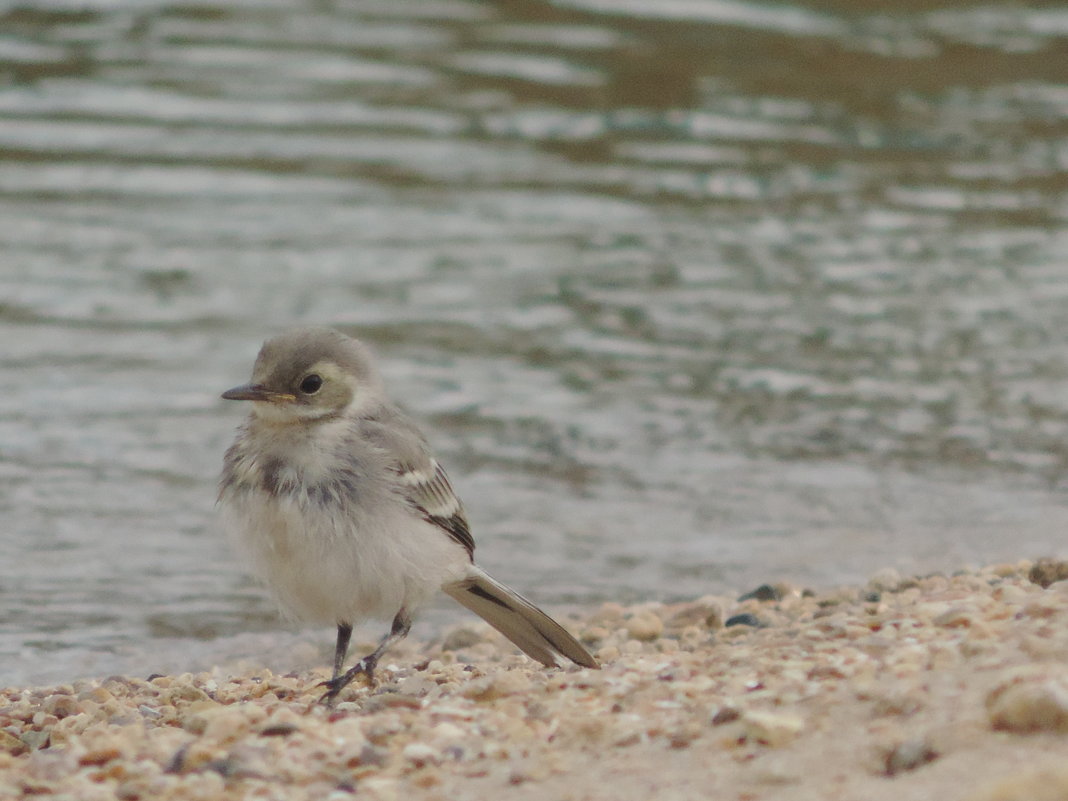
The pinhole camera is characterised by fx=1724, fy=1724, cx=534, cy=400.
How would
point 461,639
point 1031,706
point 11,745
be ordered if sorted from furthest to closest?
1. point 461,639
2. point 11,745
3. point 1031,706

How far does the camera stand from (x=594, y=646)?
24.7ft

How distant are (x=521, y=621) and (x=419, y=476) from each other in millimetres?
724

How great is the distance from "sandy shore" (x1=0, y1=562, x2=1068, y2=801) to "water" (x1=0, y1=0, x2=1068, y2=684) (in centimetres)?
231

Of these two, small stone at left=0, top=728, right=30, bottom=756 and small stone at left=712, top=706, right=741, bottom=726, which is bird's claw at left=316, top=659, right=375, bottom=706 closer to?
small stone at left=0, top=728, right=30, bottom=756

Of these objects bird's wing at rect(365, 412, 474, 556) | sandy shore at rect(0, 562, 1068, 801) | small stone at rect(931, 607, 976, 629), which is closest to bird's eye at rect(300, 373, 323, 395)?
bird's wing at rect(365, 412, 474, 556)

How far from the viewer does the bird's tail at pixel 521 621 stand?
6.66 metres

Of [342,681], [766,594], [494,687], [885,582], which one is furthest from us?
[766,594]

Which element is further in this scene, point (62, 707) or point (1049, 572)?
point (1049, 572)

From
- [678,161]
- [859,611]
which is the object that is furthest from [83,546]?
[678,161]

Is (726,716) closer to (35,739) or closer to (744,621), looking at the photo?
(35,739)

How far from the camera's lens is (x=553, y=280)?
1339 centimetres

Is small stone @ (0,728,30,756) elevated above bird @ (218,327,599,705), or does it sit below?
below

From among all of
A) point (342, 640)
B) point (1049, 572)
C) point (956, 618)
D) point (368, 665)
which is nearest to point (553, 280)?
Answer: point (1049, 572)

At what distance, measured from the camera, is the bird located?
610cm
